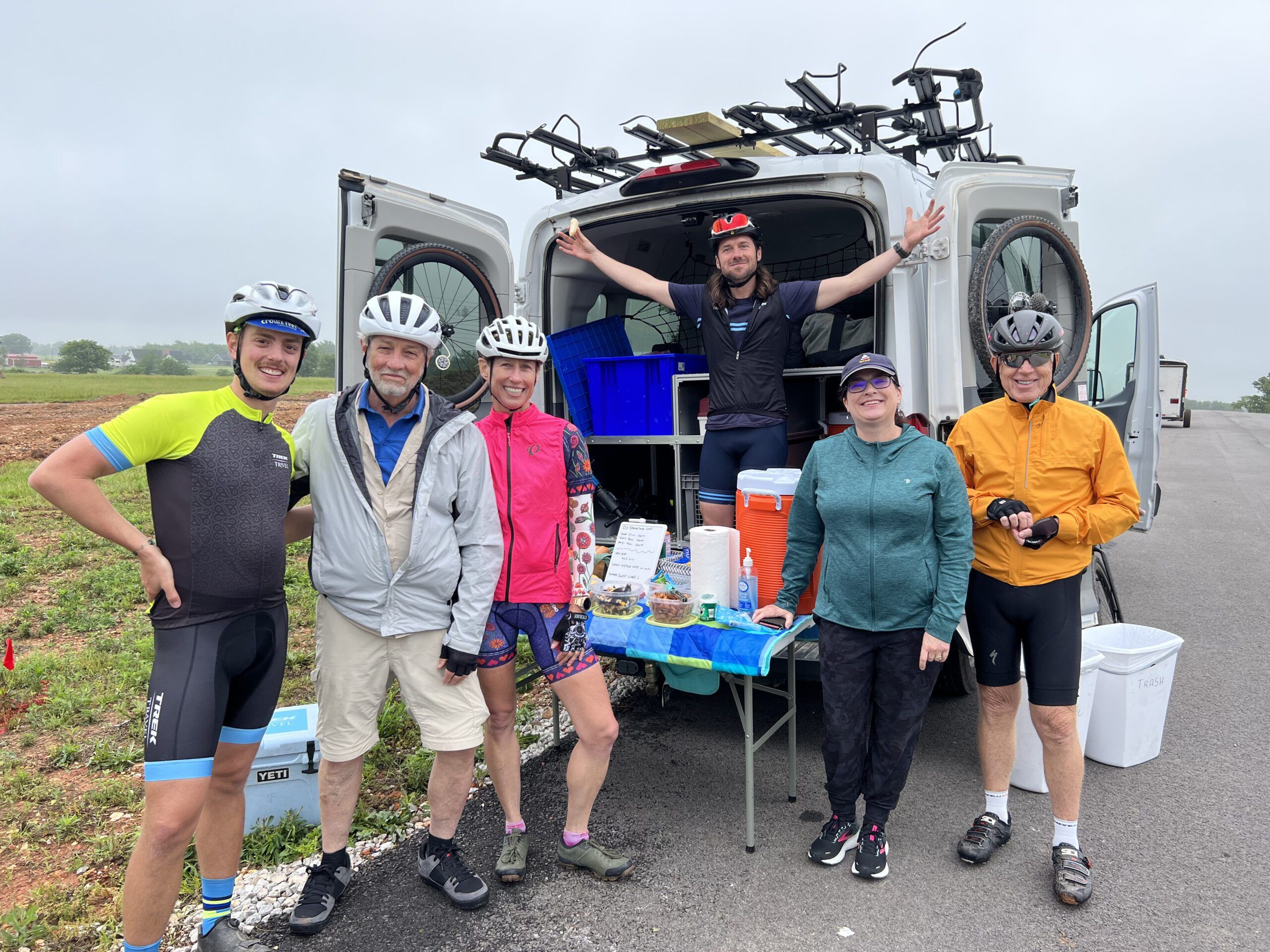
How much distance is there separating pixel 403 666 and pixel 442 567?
35 centimetres

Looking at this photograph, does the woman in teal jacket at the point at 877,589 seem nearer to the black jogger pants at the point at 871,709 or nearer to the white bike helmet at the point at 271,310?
the black jogger pants at the point at 871,709

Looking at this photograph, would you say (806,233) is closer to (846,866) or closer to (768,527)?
(768,527)

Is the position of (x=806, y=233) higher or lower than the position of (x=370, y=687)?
higher

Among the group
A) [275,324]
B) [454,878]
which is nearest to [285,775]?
[454,878]

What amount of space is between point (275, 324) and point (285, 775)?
183cm

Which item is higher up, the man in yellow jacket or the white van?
the white van

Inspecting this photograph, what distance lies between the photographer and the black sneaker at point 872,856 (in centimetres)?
288

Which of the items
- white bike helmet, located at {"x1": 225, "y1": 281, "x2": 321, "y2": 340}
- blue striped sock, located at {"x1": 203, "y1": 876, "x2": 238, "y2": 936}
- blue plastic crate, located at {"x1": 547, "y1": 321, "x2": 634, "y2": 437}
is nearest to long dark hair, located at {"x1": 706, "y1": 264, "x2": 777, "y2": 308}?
blue plastic crate, located at {"x1": 547, "y1": 321, "x2": 634, "y2": 437}

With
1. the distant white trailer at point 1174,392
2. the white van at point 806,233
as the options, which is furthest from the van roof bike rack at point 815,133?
the distant white trailer at point 1174,392

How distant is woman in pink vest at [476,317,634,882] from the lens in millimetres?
2781

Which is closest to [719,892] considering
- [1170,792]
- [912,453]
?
[912,453]

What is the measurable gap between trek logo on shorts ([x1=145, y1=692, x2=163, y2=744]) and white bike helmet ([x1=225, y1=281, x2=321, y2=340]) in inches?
41.4

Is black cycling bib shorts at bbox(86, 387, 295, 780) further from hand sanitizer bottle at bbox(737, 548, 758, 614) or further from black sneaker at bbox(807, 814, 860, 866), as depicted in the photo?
black sneaker at bbox(807, 814, 860, 866)

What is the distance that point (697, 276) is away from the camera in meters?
6.32
